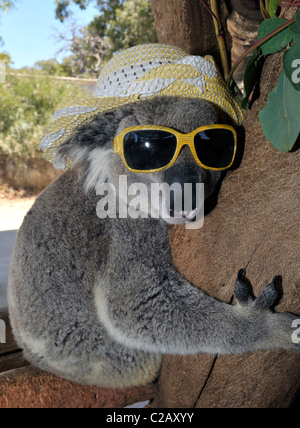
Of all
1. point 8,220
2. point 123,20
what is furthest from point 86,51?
point 8,220

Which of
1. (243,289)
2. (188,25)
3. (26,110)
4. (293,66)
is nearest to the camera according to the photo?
(293,66)

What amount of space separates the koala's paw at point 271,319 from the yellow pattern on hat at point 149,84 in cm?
60

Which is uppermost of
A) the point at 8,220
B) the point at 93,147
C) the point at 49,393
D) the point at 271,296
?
the point at 93,147

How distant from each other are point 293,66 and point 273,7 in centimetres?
32

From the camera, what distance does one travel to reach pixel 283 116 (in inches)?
44.2

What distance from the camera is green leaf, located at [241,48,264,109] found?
1.21 metres

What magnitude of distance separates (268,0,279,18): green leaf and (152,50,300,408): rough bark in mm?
189

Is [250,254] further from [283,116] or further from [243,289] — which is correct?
Answer: [283,116]

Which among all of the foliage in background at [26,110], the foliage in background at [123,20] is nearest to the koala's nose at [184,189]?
the foliage in background at [26,110]

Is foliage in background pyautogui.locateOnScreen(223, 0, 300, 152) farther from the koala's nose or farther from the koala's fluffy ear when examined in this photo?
the koala's fluffy ear

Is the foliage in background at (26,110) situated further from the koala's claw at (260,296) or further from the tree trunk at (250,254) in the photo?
the koala's claw at (260,296)

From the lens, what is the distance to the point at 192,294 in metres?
1.45

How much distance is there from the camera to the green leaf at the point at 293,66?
1062mm

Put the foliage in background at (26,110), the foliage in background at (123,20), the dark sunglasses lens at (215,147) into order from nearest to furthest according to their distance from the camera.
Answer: the dark sunglasses lens at (215,147)
the foliage in background at (26,110)
the foliage in background at (123,20)
